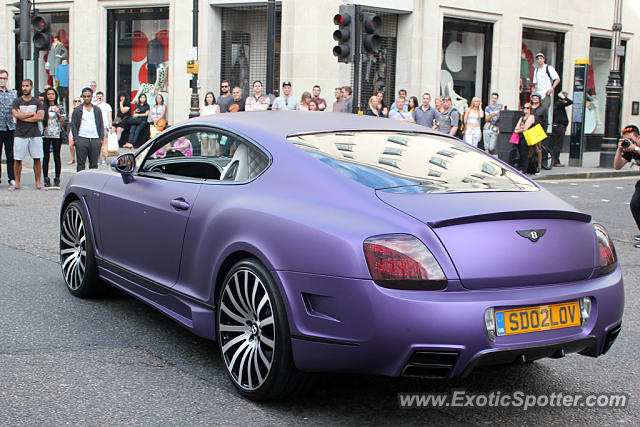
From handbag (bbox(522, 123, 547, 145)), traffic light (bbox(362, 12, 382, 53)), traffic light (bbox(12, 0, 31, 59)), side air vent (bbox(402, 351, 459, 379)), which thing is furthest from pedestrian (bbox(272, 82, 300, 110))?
side air vent (bbox(402, 351, 459, 379))

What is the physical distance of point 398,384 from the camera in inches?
170

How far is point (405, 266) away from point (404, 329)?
0.26 metres

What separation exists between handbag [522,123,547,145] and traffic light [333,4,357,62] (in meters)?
5.81

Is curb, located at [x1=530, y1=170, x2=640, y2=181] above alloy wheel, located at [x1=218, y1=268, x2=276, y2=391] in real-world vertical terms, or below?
below

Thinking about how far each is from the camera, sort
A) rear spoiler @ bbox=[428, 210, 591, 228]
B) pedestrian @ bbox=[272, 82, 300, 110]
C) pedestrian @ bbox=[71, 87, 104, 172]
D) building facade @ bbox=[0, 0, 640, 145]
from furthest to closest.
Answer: building facade @ bbox=[0, 0, 640, 145] → pedestrian @ bbox=[272, 82, 300, 110] → pedestrian @ bbox=[71, 87, 104, 172] → rear spoiler @ bbox=[428, 210, 591, 228]

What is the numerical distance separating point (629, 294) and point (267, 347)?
4139 mm

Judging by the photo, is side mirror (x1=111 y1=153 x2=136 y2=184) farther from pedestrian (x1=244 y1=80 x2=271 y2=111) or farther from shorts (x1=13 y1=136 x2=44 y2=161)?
pedestrian (x1=244 y1=80 x2=271 y2=111)

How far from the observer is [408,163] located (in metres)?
4.24

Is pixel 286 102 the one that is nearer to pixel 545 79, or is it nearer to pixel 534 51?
pixel 545 79

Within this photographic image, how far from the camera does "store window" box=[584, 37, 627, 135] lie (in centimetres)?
3014

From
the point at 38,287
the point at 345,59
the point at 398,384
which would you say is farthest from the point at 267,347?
the point at 345,59

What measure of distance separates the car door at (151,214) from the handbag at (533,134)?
1452 centimetres

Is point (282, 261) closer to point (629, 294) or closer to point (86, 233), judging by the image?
point (86, 233)

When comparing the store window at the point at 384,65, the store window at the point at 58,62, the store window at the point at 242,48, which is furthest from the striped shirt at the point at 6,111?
the store window at the point at 58,62
